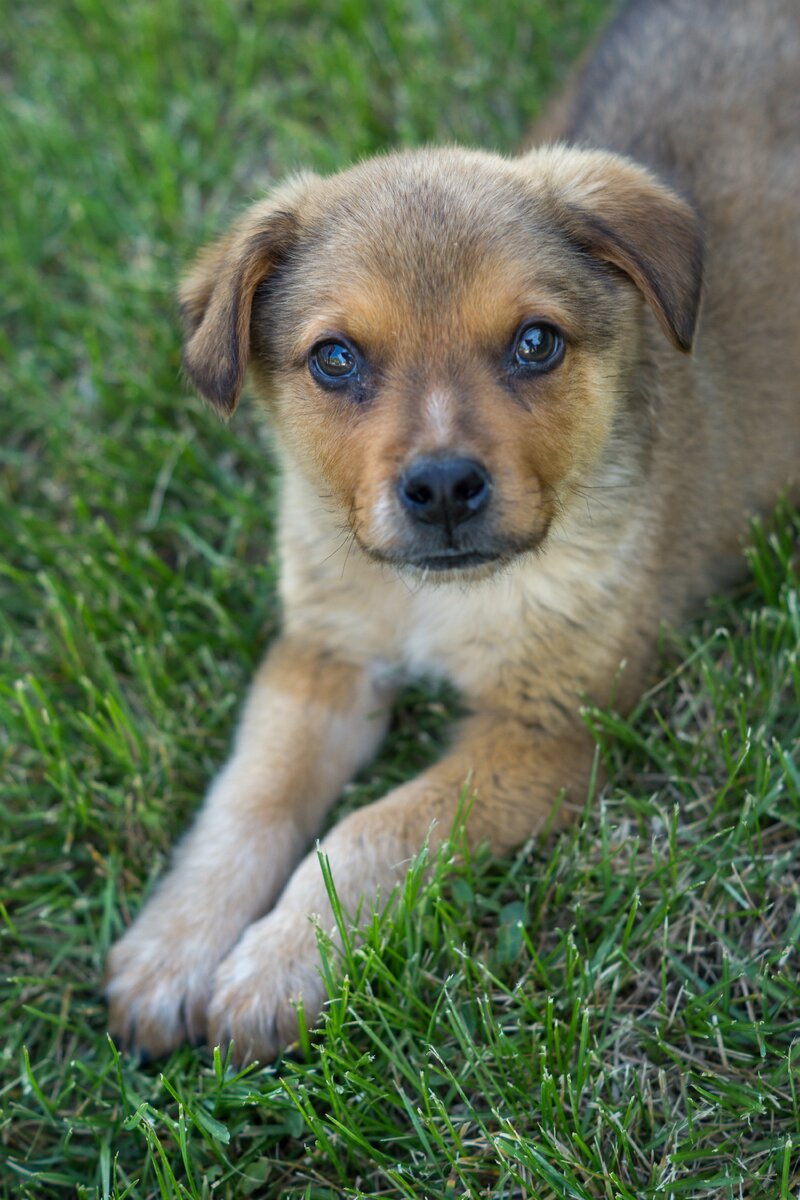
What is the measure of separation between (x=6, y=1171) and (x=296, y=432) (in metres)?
2.13

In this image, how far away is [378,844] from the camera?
342 centimetres

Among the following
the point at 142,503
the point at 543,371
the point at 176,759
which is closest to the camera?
the point at 543,371

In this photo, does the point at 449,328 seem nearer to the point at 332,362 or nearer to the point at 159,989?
the point at 332,362

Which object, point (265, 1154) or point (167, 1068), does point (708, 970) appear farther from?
point (167, 1068)

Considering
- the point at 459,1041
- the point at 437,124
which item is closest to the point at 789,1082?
the point at 459,1041

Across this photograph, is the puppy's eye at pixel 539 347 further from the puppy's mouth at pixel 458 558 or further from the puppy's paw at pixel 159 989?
the puppy's paw at pixel 159 989

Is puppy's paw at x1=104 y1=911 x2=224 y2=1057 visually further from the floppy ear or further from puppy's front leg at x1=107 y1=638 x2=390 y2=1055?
the floppy ear

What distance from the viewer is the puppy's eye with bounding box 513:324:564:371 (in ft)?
10.2

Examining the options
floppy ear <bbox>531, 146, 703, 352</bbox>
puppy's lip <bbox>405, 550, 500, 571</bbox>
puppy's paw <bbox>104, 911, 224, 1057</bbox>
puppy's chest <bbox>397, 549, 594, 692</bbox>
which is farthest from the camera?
puppy's chest <bbox>397, 549, 594, 692</bbox>

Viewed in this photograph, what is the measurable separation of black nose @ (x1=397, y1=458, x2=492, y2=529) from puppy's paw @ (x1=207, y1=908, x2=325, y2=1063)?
1169 millimetres

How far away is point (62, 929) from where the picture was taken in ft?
12.1

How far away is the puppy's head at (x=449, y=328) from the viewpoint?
117 inches

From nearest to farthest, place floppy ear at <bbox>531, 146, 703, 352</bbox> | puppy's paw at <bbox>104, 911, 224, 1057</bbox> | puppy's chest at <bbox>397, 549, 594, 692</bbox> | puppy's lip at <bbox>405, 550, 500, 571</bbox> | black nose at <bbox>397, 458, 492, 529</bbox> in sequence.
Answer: black nose at <bbox>397, 458, 492, 529</bbox> → puppy's lip at <bbox>405, 550, 500, 571</bbox> → floppy ear at <bbox>531, 146, 703, 352</bbox> → puppy's paw at <bbox>104, 911, 224, 1057</bbox> → puppy's chest at <bbox>397, 549, 594, 692</bbox>

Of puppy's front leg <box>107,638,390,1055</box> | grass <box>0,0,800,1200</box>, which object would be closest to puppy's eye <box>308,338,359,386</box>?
puppy's front leg <box>107,638,390,1055</box>
